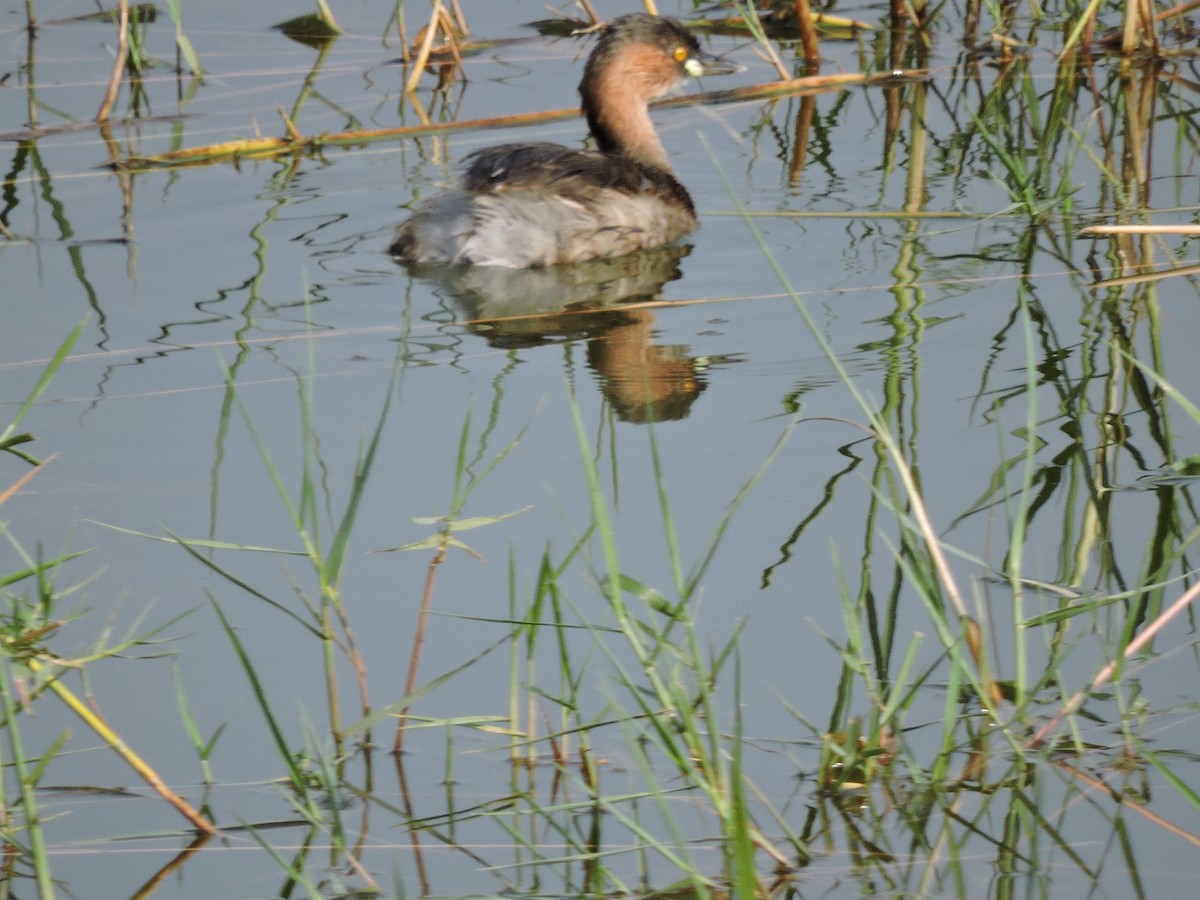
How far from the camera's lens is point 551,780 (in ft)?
9.70

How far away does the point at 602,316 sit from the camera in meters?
5.52

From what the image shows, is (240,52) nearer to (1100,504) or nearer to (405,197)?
(405,197)

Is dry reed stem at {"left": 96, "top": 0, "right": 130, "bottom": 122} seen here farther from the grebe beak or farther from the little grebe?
the grebe beak

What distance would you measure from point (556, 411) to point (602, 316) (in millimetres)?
1013

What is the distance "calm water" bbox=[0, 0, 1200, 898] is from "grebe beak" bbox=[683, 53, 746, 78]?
0.28 meters

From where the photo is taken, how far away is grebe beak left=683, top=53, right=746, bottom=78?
7.32 metres

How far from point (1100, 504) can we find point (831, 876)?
1453 millimetres

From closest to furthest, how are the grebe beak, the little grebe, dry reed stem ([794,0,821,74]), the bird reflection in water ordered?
1. the bird reflection in water
2. the little grebe
3. the grebe beak
4. dry reed stem ([794,0,821,74])

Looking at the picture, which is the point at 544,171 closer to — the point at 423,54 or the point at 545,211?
the point at 545,211

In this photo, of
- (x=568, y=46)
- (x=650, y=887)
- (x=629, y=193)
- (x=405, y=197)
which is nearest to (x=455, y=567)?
(x=650, y=887)

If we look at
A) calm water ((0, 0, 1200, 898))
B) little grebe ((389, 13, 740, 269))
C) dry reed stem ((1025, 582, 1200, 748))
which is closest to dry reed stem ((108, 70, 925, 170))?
calm water ((0, 0, 1200, 898))

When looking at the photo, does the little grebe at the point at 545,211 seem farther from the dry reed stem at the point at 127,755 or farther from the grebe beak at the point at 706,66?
the dry reed stem at the point at 127,755

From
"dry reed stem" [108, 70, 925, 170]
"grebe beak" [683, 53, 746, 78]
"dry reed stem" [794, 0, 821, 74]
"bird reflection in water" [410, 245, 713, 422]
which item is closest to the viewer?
"bird reflection in water" [410, 245, 713, 422]

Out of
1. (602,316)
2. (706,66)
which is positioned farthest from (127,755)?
(706,66)
